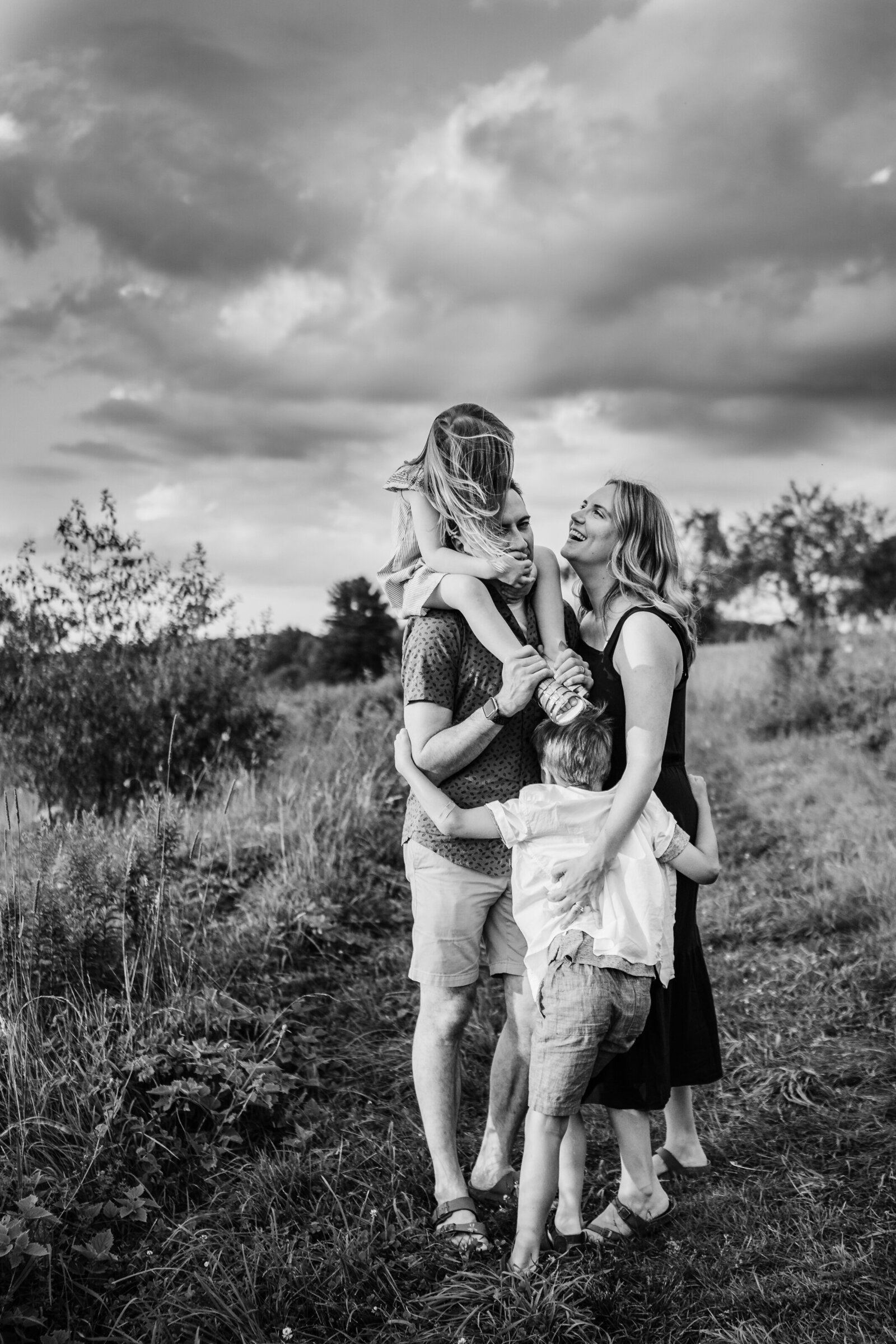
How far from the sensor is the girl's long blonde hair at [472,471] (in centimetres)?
294

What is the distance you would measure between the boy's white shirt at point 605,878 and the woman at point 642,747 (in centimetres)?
5

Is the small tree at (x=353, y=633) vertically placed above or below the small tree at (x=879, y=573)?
below

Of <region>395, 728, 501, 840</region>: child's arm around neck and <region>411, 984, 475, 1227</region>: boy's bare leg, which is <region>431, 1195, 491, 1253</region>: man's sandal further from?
<region>395, 728, 501, 840</region>: child's arm around neck

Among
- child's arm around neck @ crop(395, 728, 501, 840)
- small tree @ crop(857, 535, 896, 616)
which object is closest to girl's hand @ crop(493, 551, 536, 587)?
child's arm around neck @ crop(395, 728, 501, 840)

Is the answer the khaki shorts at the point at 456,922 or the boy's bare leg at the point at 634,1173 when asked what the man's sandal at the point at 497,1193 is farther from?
the khaki shorts at the point at 456,922

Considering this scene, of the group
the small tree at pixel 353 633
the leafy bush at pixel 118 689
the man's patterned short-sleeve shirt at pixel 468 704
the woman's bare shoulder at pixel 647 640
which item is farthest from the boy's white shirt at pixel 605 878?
the small tree at pixel 353 633

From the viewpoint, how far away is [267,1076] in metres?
3.59

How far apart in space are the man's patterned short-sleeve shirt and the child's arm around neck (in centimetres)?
5

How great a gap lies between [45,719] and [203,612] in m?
2.09

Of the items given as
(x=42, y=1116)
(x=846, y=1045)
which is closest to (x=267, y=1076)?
(x=42, y=1116)

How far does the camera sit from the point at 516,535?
304 cm

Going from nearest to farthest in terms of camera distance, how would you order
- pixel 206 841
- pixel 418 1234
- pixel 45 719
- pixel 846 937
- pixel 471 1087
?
pixel 418 1234, pixel 471 1087, pixel 846 937, pixel 206 841, pixel 45 719

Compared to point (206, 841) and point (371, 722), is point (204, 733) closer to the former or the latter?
point (371, 722)

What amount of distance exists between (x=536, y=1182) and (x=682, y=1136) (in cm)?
92
